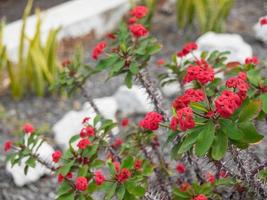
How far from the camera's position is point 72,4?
16.2 ft

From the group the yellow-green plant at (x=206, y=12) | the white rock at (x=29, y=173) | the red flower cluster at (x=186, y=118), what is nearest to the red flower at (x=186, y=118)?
the red flower cluster at (x=186, y=118)

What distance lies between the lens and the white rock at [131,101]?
3564 millimetres

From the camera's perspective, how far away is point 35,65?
3.78m

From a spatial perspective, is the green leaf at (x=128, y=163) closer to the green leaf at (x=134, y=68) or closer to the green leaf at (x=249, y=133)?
the green leaf at (x=134, y=68)

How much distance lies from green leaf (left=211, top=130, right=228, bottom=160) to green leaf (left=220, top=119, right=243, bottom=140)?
0.01 meters

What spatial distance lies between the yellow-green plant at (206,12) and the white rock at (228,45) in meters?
0.26

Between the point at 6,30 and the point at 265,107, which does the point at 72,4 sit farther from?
the point at 265,107

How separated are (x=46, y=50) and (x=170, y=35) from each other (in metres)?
1.32

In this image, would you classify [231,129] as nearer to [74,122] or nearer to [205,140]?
[205,140]

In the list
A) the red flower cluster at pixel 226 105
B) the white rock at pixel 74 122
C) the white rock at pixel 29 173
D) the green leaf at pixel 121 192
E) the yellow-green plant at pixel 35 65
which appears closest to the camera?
the red flower cluster at pixel 226 105

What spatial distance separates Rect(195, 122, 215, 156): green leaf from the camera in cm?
146

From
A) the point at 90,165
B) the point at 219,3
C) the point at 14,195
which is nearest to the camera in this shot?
the point at 90,165

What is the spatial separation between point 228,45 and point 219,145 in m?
2.50

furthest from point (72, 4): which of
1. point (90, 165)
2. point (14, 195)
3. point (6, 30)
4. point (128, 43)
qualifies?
point (90, 165)
